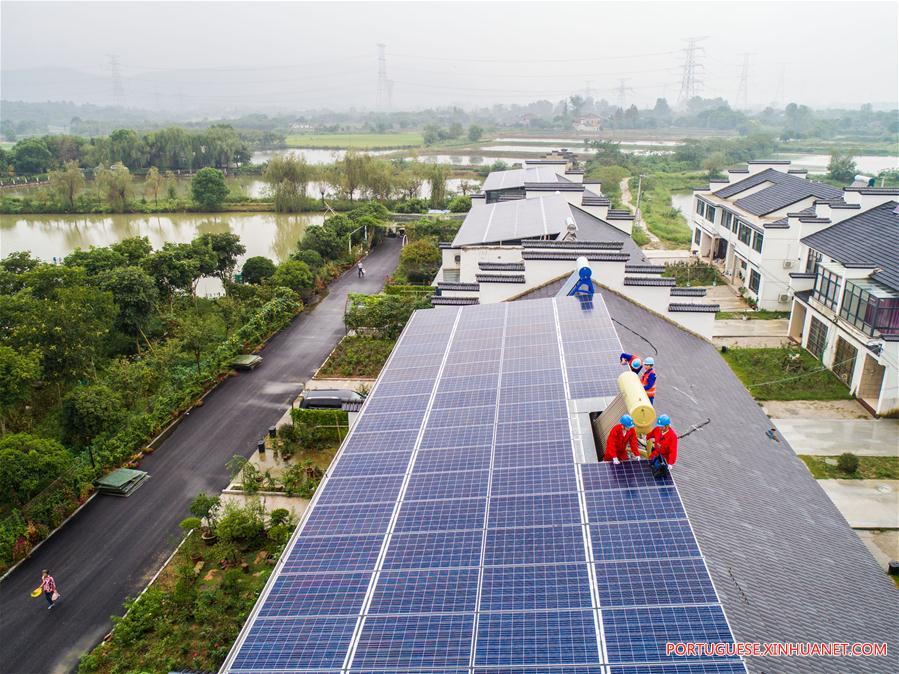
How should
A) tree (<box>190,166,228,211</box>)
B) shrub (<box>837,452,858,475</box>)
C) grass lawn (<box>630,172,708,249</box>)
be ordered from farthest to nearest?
tree (<box>190,166,228,211</box>)
grass lawn (<box>630,172,708,249</box>)
shrub (<box>837,452,858,475</box>)

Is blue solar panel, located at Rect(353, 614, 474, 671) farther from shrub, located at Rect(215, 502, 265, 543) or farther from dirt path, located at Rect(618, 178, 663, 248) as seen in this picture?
dirt path, located at Rect(618, 178, 663, 248)

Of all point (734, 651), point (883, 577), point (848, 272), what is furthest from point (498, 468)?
point (848, 272)

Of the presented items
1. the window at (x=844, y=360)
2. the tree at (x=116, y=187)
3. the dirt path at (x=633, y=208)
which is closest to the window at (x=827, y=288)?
the window at (x=844, y=360)

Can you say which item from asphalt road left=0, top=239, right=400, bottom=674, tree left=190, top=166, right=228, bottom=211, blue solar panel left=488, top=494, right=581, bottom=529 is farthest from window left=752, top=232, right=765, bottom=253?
tree left=190, top=166, right=228, bottom=211

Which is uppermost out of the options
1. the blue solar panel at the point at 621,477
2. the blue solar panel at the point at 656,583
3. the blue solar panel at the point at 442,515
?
the blue solar panel at the point at 621,477

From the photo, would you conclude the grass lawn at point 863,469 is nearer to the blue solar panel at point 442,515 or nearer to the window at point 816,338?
the window at point 816,338

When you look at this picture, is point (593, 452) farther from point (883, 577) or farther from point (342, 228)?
point (342, 228)
